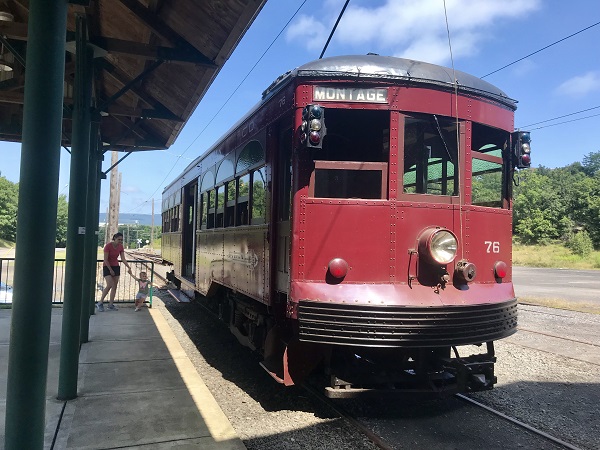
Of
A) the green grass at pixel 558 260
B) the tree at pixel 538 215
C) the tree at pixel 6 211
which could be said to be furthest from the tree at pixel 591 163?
the tree at pixel 6 211

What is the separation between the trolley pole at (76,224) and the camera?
4.59 meters

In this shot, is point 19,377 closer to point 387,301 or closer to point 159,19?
point 387,301

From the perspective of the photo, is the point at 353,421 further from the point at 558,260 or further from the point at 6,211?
the point at 6,211

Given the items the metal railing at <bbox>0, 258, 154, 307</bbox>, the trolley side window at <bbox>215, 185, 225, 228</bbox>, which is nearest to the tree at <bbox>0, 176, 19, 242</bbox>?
the metal railing at <bbox>0, 258, 154, 307</bbox>

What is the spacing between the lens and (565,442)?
4.02 metres

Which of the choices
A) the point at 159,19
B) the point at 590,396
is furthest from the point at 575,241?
the point at 159,19

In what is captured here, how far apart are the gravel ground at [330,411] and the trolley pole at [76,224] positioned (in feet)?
5.03

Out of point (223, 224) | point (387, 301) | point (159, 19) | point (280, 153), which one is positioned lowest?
point (387, 301)

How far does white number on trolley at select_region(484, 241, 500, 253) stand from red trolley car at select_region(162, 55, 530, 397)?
18 mm

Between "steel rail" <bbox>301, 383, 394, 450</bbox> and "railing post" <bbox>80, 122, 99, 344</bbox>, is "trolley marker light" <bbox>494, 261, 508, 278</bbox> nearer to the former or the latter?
"steel rail" <bbox>301, 383, 394, 450</bbox>

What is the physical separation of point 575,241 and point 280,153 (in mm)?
51146

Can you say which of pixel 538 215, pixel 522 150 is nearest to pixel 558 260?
pixel 538 215

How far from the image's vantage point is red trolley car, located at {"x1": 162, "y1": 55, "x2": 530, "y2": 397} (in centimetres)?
405

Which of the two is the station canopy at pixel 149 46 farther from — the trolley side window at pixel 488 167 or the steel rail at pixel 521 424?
the steel rail at pixel 521 424
